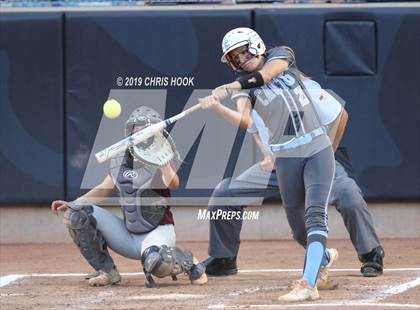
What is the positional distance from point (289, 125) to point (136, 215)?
4.47ft

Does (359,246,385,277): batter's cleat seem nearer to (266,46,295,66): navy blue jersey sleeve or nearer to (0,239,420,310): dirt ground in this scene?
(0,239,420,310): dirt ground

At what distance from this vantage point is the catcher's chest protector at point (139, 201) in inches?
291

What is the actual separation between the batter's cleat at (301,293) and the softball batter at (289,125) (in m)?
0.16

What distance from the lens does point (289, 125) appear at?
22.1ft

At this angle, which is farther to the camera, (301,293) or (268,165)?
(268,165)

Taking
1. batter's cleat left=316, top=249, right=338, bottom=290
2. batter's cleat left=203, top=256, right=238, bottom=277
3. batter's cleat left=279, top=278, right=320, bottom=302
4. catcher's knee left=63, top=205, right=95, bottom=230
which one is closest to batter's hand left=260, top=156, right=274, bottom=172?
batter's cleat left=203, top=256, right=238, bottom=277

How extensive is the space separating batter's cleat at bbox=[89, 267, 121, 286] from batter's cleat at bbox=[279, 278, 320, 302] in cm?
146

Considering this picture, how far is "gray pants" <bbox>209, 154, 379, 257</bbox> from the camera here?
25.3ft

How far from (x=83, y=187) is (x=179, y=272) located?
3114mm

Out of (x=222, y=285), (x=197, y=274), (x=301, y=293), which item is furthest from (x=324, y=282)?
(x=197, y=274)

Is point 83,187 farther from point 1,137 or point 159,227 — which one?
point 159,227

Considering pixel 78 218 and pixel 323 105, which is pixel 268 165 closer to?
pixel 323 105

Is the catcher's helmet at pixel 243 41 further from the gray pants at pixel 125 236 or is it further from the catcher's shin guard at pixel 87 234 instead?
the catcher's shin guard at pixel 87 234

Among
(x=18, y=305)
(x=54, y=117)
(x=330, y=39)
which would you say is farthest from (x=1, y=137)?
(x=18, y=305)
